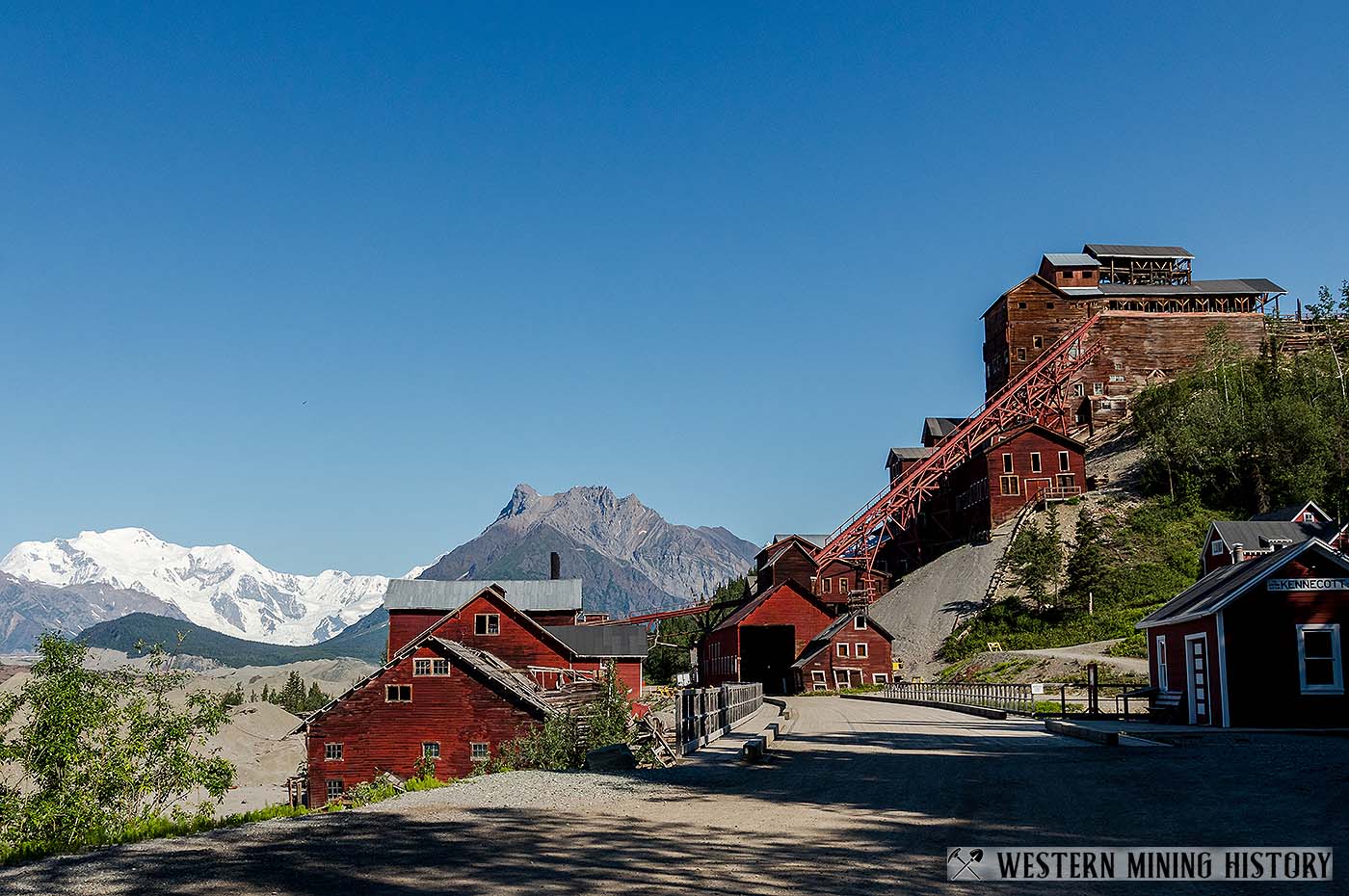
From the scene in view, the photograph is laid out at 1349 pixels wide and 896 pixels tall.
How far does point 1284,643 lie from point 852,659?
4517 cm

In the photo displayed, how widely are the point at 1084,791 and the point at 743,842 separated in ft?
22.6

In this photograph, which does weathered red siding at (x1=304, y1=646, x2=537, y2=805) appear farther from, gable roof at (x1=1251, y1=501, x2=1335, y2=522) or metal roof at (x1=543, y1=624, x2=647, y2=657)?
gable roof at (x1=1251, y1=501, x2=1335, y2=522)

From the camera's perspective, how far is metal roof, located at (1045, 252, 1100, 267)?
104 metres

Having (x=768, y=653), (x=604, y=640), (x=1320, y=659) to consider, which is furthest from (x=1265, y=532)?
(x=768, y=653)

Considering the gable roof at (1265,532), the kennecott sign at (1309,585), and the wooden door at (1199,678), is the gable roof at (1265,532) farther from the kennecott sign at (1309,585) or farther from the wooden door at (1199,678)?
the kennecott sign at (1309,585)

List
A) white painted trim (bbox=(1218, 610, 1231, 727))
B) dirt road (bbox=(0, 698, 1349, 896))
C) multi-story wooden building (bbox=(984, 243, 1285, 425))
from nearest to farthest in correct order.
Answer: dirt road (bbox=(0, 698, 1349, 896))
white painted trim (bbox=(1218, 610, 1231, 727))
multi-story wooden building (bbox=(984, 243, 1285, 425))

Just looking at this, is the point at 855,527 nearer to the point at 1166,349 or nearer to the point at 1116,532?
the point at 1116,532

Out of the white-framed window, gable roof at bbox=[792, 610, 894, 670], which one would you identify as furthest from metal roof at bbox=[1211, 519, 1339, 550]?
gable roof at bbox=[792, 610, 894, 670]

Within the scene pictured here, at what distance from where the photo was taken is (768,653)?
282ft

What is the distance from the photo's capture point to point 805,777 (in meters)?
19.4

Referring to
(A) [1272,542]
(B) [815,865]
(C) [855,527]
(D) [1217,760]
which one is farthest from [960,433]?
(B) [815,865]

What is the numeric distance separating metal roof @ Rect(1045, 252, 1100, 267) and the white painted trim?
258ft

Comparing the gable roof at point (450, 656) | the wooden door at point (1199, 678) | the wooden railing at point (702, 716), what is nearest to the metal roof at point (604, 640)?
the gable roof at point (450, 656)

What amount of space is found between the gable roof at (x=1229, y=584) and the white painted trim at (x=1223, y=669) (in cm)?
64
